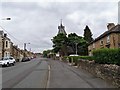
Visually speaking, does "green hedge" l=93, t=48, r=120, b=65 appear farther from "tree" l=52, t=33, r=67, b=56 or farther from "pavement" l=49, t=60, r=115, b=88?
"tree" l=52, t=33, r=67, b=56

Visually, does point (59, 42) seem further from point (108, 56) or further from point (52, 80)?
point (52, 80)

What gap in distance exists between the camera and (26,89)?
12.0m

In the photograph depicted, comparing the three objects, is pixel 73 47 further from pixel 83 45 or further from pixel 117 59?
pixel 117 59

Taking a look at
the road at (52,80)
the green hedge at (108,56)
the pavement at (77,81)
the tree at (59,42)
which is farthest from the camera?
the tree at (59,42)

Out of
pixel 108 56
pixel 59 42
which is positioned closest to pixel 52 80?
pixel 108 56

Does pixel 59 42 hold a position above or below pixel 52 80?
above

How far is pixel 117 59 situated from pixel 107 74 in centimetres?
128

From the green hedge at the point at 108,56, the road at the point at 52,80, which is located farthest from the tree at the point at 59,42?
the green hedge at the point at 108,56

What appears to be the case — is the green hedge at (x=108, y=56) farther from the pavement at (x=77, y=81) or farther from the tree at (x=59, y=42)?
the tree at (x=59, y=42)

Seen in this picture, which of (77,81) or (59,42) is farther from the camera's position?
(59,42)

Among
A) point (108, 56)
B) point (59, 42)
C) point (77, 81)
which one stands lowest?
point (77, 81)

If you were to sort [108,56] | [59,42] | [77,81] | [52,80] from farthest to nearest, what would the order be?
[59,42] → [108,56] → [52,80] → [77,81]

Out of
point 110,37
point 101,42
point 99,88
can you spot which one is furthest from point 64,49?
point 99,88

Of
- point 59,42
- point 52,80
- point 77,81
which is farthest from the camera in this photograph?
point 59,42
